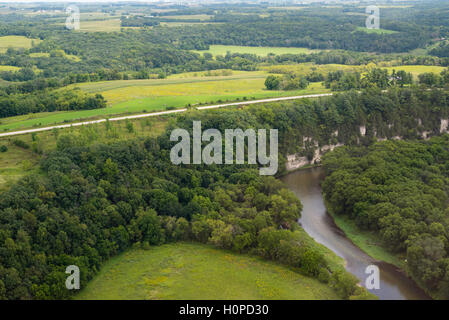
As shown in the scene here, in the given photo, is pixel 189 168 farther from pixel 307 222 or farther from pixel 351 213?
pixel 351 213

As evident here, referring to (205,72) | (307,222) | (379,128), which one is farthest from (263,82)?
(307,222)

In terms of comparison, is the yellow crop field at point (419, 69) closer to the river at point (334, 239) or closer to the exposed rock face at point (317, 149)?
the exposed rock face at point (317, 149)

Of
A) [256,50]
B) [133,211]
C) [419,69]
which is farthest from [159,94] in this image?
[256,50]

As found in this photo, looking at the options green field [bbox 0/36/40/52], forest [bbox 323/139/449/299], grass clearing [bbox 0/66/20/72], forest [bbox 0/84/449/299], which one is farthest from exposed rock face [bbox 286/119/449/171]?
green field [bbox 0/36/40/52]

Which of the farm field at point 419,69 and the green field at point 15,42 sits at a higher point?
the green field at point 15,42

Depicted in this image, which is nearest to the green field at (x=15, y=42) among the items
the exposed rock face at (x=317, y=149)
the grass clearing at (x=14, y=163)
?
the grass clearing at (x=14, y=163)
